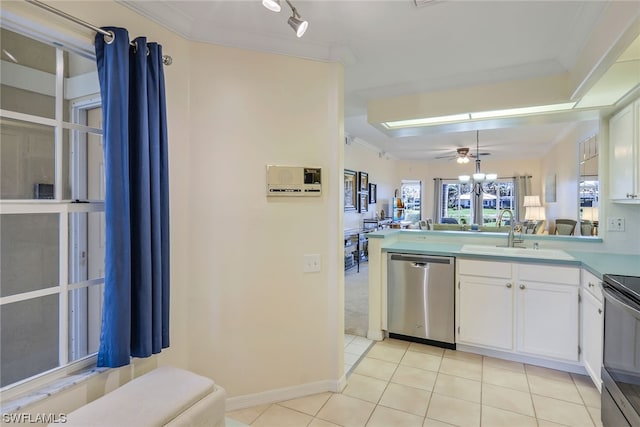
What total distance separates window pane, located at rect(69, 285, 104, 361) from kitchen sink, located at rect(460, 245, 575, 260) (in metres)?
2.91

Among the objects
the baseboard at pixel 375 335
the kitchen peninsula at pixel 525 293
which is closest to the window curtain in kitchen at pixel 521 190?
the kitchen peninsula at pixel 525 293

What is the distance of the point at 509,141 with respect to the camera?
668cm

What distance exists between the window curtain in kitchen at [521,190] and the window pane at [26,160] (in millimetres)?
10044

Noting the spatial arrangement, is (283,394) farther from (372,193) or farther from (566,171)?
(566,171)

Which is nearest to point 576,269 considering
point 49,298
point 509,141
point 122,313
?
point 122,313

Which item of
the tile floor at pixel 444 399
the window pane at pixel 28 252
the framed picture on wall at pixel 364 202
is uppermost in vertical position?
the framed picture on wall at pixel 364 202

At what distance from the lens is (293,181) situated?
224 cm

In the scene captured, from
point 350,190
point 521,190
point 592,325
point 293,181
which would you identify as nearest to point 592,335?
point 592,325

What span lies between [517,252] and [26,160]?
3564mm

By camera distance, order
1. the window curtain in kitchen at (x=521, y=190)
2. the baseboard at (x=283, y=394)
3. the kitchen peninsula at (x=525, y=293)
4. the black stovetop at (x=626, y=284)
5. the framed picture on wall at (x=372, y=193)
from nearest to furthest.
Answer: the black stovetop at (x=626, y=284), the baseboard at (x=283, y=394), the kitchen peninsula at (x=525, y=293), the framed picture on wall at (x=372, y=193), the window curtain in kitchen at (x=521, y=190)

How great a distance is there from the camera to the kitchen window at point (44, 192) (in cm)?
146

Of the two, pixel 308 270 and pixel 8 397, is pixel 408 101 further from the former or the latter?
pixel 8 397

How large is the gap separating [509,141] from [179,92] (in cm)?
678

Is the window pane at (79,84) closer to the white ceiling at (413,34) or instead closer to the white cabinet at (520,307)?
the white ceiling at (413,34)
